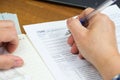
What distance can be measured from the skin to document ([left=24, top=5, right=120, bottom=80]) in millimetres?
24

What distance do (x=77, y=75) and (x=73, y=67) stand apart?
0.03 metres

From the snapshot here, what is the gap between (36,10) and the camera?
0.91 meters

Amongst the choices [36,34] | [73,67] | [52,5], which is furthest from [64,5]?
[73,67]

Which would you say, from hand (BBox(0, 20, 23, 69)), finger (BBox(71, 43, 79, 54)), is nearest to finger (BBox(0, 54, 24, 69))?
hand (BBox(0, 20, 23, 69))

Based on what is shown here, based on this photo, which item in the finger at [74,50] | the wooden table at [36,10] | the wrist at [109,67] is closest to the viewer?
the wrist at [109,67]

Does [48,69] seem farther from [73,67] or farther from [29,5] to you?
[29,5]

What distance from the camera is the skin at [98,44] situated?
2.08 ft

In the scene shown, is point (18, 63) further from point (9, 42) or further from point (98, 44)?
point (98, 44)

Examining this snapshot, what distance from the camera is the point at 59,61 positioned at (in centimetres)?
70

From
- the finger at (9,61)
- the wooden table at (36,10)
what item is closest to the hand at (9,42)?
the finger at (9,61)

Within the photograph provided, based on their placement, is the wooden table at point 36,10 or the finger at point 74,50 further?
the wooden table at point 36,10

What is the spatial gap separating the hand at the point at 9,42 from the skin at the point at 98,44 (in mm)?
158

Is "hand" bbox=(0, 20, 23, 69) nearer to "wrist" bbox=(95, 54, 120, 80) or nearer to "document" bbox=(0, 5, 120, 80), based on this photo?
"document" bbox=(0, 5, 120, 80)

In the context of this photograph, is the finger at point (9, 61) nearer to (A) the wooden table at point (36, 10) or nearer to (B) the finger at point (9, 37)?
(B) the finger at point (9, 37)
